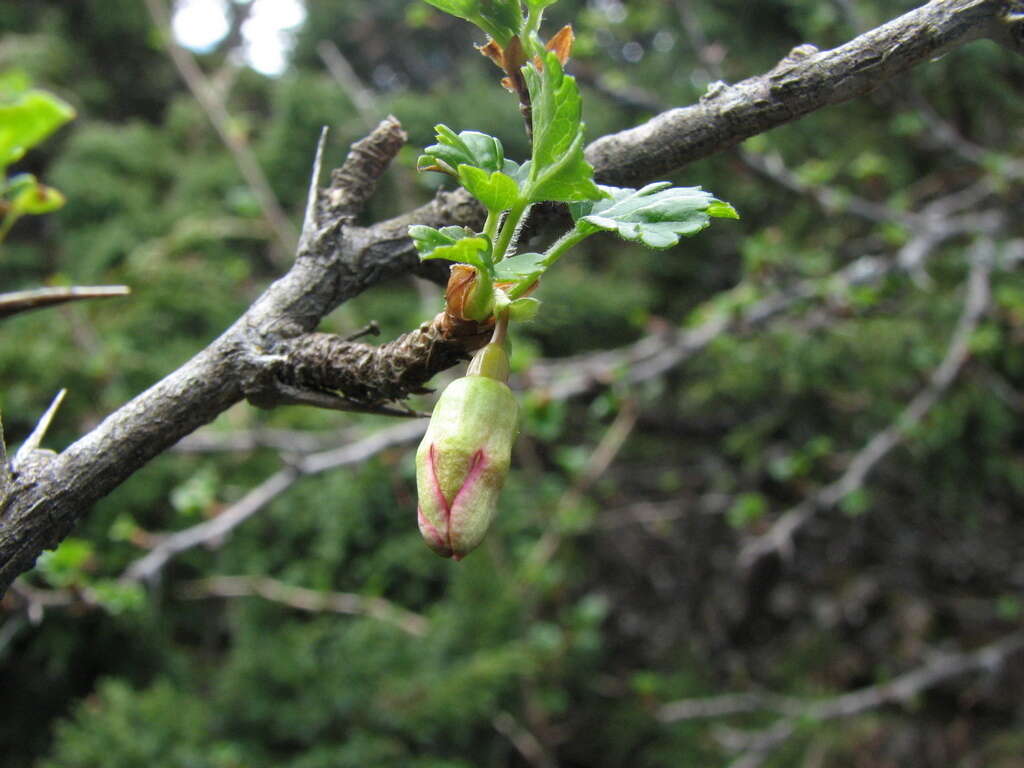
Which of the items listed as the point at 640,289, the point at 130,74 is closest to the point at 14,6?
the point at 130,74

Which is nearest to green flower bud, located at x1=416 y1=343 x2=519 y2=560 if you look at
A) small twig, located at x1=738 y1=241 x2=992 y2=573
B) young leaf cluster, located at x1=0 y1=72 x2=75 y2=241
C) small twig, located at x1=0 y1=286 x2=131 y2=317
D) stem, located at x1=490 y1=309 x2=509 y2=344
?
stem, located at x1=490 y1=309 x2=509 y2=344

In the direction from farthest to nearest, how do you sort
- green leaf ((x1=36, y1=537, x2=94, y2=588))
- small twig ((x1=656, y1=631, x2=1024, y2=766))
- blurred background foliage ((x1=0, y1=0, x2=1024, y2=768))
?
small twig ((x1=656, y1=631, x2=1024, y2=766)) → blurred background foliage ((x1=0, y1=0, x2=1024, y2=768)) → green leaf ((x1=36, y1=537, x2=94, y2=588))

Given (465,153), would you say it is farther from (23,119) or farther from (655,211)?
(23,119)

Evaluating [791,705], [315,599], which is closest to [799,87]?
[315,599]

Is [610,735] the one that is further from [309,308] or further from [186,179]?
[186,179]

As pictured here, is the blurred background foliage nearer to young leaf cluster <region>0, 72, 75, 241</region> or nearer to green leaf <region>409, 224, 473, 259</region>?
young leaf cluster <region>0, 72, 75, 241</region>

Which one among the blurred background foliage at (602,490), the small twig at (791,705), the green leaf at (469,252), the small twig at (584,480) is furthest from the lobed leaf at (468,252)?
the small twig at (791,705)
